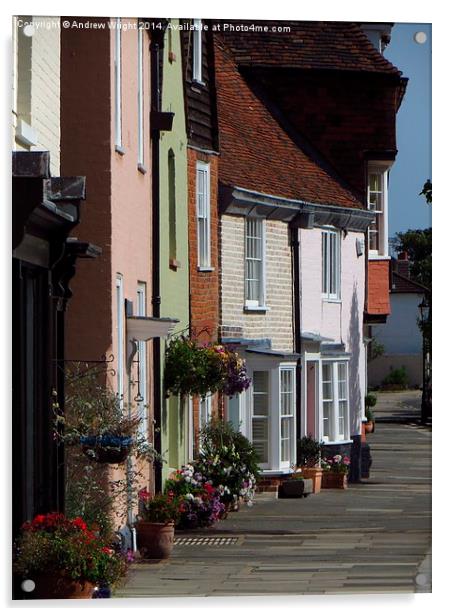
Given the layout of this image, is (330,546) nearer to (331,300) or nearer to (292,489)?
(292,489)

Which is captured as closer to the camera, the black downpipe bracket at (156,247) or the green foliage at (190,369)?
the black downpipe bracket at (156,247)

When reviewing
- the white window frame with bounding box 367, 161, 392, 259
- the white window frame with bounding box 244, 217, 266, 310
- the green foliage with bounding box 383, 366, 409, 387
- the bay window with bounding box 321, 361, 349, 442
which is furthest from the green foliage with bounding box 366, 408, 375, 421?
the bay window with bounding box 321, 361, 349, 442

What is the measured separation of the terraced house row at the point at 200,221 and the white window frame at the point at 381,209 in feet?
0.21

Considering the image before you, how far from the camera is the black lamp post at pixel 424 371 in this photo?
11.9 meters

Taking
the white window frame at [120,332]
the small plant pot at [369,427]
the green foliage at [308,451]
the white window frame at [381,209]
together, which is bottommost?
the green foliage at [308,451]

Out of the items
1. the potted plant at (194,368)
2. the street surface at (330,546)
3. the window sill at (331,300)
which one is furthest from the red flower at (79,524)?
the window sill at (331,300)

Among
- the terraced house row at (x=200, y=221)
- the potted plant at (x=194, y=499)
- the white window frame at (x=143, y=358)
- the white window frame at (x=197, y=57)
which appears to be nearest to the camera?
the terraced house row at (x=200, y=221)

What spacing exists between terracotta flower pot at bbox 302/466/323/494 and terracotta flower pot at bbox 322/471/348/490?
8 cm

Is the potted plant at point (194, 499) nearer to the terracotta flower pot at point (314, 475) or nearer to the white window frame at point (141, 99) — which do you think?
the white window frame at point (141, 99)

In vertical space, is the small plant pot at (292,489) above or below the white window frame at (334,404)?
below

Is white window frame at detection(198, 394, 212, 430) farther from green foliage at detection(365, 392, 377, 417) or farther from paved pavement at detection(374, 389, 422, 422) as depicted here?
paved pavement at detection(374, 389, 422, 422)

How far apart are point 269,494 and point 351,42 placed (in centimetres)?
719

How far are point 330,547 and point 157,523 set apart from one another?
1558 millimetres

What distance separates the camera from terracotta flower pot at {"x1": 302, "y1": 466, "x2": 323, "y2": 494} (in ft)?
66.8
